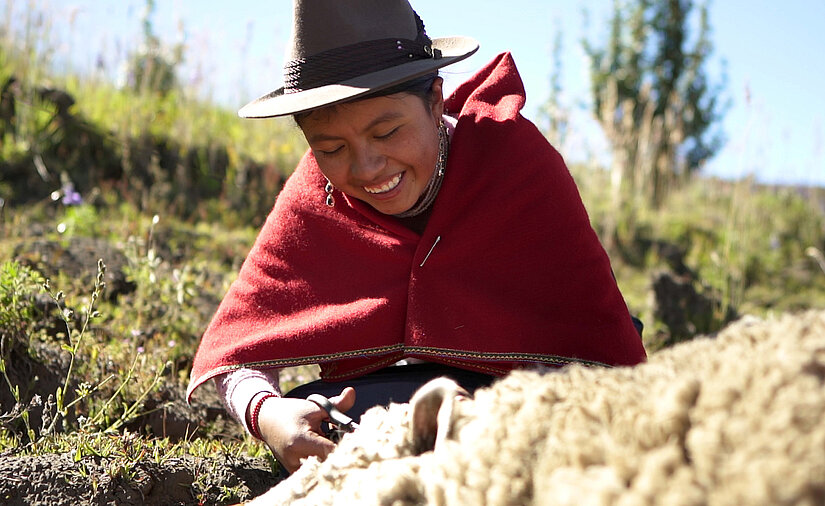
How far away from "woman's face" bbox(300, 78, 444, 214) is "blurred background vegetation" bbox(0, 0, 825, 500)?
0.62m

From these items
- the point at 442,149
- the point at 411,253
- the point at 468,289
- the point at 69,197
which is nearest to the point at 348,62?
the point at 442,149

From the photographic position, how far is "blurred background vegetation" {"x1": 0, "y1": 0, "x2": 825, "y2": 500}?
9.33 ft

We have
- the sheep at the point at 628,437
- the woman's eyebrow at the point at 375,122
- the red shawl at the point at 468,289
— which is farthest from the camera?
the red shawl at the point at 468,289

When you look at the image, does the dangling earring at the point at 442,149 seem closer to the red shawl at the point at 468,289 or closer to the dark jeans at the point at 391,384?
the red shawl at the point at 468,289

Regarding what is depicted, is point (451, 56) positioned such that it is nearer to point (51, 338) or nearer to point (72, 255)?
point (51, 338)

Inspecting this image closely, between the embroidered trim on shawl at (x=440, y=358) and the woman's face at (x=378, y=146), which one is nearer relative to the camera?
the woman's face at (x=378, y=146)

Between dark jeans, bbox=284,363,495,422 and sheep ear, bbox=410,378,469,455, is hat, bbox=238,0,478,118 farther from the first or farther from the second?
sheep ear, bbox=410,378,469,455

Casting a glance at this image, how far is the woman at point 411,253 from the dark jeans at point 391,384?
11 mm

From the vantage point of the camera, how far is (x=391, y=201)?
2537mm

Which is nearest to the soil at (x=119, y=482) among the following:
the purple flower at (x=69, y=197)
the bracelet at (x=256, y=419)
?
the bracelet at (x=256, y=419)

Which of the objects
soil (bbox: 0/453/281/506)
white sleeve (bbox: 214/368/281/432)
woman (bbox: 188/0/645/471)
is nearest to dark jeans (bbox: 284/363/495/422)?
woman (bbox: 188/0/645/471)

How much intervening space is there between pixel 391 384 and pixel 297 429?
512 millimetres

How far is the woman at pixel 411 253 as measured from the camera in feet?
8.09

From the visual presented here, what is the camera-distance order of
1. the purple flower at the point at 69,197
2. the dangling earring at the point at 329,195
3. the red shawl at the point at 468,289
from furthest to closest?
the purple flower at the point at 69,197 < the dangling earring at the point at 329,195 < the red shawl at the point at 468,289
